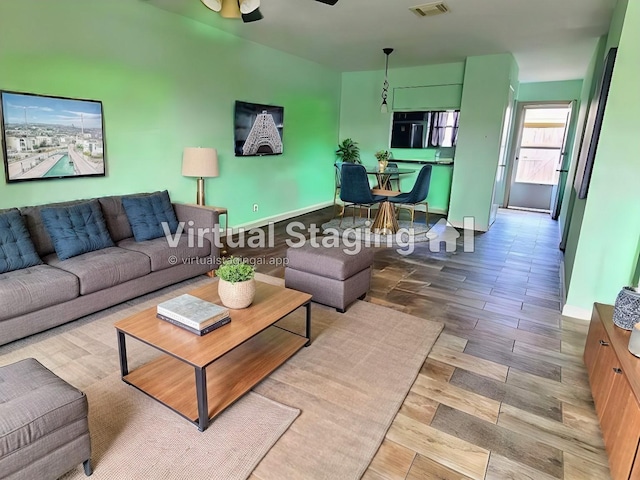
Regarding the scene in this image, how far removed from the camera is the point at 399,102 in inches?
275

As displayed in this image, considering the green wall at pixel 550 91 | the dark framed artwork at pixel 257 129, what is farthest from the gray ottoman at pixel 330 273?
the green wall at pixel 550 91

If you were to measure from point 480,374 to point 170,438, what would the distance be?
5.69 ft

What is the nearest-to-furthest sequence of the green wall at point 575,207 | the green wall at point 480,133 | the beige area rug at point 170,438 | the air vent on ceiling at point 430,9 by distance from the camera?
the beige area rug at point 170,438
the green wall at point 575,207
the air vent on ceiling at point 430,9
the green wall at point 480,133

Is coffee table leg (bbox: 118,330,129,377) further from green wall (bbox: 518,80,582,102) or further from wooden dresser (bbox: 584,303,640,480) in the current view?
green wall (bbox: 518,80,582,102)

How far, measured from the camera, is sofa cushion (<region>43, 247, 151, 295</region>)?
2631 mm

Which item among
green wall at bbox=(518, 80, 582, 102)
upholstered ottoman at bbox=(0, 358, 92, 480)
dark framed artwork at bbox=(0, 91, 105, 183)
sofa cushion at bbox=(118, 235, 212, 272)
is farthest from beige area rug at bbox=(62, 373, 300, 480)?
green wall at bbox=(518, 80, 582, 102)

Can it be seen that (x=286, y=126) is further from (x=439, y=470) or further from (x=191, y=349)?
(x=439, y=470)

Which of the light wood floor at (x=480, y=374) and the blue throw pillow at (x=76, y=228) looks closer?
the light wood floor at (x=480, y=374)

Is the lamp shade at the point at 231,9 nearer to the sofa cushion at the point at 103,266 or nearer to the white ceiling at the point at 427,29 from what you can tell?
the white ceiling at the point at 427,29

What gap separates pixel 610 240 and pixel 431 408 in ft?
6.66

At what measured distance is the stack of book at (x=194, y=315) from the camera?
73.1 inches

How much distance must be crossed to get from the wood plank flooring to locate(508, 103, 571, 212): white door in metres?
4.46

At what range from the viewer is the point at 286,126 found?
5930 millimetres

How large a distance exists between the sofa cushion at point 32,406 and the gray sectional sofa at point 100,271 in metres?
1.02
